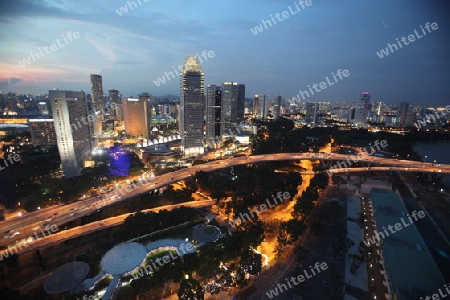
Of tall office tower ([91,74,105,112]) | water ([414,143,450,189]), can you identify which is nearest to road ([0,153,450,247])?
water ([414,143,450,189])

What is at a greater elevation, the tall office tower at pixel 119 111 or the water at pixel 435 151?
the tall office tower at pixel 119 111

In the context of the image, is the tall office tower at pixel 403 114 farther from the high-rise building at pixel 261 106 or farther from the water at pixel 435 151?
the high-rise building at pixel 261 106

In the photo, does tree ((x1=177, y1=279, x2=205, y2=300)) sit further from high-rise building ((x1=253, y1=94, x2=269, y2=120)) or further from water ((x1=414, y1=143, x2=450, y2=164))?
high-rise building ((x1=253, y1=94, x2=269, y2=120))

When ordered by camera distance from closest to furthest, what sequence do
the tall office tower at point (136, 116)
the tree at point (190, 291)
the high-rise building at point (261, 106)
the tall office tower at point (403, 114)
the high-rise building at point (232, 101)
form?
the tree at point (190, 291) < the tall office tower at point (136, 116) < the high-rise building at point (232, 101) < the tall office tower at point (403, 114) < the high-rise building at point (261, 106)

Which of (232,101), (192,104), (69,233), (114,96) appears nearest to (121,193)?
(69,233)

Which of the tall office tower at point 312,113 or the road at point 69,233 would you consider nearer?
the road at point 69,233

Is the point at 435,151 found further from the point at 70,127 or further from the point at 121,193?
the point at 70,127

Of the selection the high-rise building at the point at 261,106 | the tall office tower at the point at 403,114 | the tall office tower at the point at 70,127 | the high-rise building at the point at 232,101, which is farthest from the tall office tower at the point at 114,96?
the tall office tower at the point at 403,114
